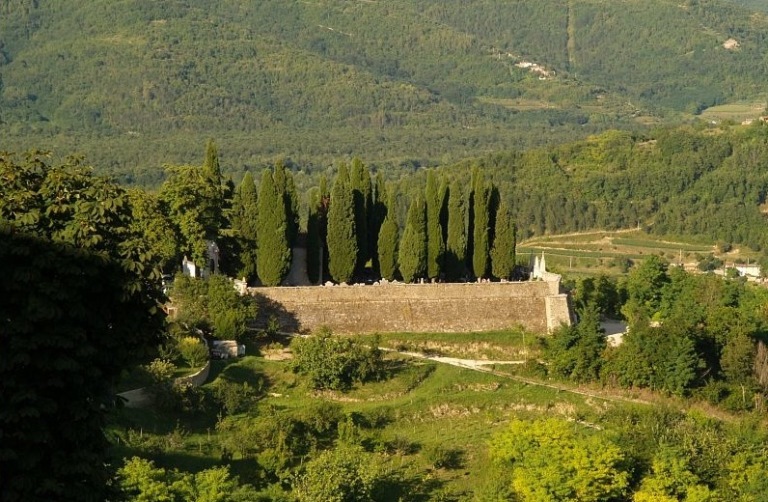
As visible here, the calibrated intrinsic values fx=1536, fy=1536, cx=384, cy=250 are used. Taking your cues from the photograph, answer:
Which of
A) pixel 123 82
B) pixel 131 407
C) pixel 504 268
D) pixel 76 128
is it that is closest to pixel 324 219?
pixel 504 268

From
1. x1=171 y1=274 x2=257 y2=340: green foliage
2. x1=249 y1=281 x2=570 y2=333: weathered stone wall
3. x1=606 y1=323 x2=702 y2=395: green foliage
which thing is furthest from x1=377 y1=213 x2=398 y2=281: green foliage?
x1=606 y1=323 x2=702 y2=395: green foliage

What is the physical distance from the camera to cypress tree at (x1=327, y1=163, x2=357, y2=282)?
47375 millimetres

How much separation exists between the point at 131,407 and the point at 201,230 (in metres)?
8.56

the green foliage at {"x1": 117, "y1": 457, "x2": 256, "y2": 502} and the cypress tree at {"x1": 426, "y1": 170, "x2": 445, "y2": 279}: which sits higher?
the cypress tree at {"x1": 426, "y1": 170, "x2": 445, "y2": 279}

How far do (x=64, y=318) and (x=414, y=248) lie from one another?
28252mm

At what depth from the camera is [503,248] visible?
48.9m

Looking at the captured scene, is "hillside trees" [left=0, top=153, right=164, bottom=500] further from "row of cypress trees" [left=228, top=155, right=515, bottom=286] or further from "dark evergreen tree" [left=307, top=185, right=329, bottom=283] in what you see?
"dark evergreen tree" [left=307, top=185, right=329, bottom=283]

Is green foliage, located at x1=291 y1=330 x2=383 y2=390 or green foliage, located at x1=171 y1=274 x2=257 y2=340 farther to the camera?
green foliage, located at x1=171 y1=274 x2=257 y2=340

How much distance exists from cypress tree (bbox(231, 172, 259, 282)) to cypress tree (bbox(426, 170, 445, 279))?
5.56 metres

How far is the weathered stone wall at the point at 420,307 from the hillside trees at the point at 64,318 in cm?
2382

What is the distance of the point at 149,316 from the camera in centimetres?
2081

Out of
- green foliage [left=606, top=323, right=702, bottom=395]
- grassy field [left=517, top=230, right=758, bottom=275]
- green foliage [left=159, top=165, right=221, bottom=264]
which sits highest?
green foliage [left=159, top=165, right=221, bottom=264]

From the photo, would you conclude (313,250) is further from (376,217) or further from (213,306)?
(213,306)

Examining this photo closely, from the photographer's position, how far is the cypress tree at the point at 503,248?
4894cm
